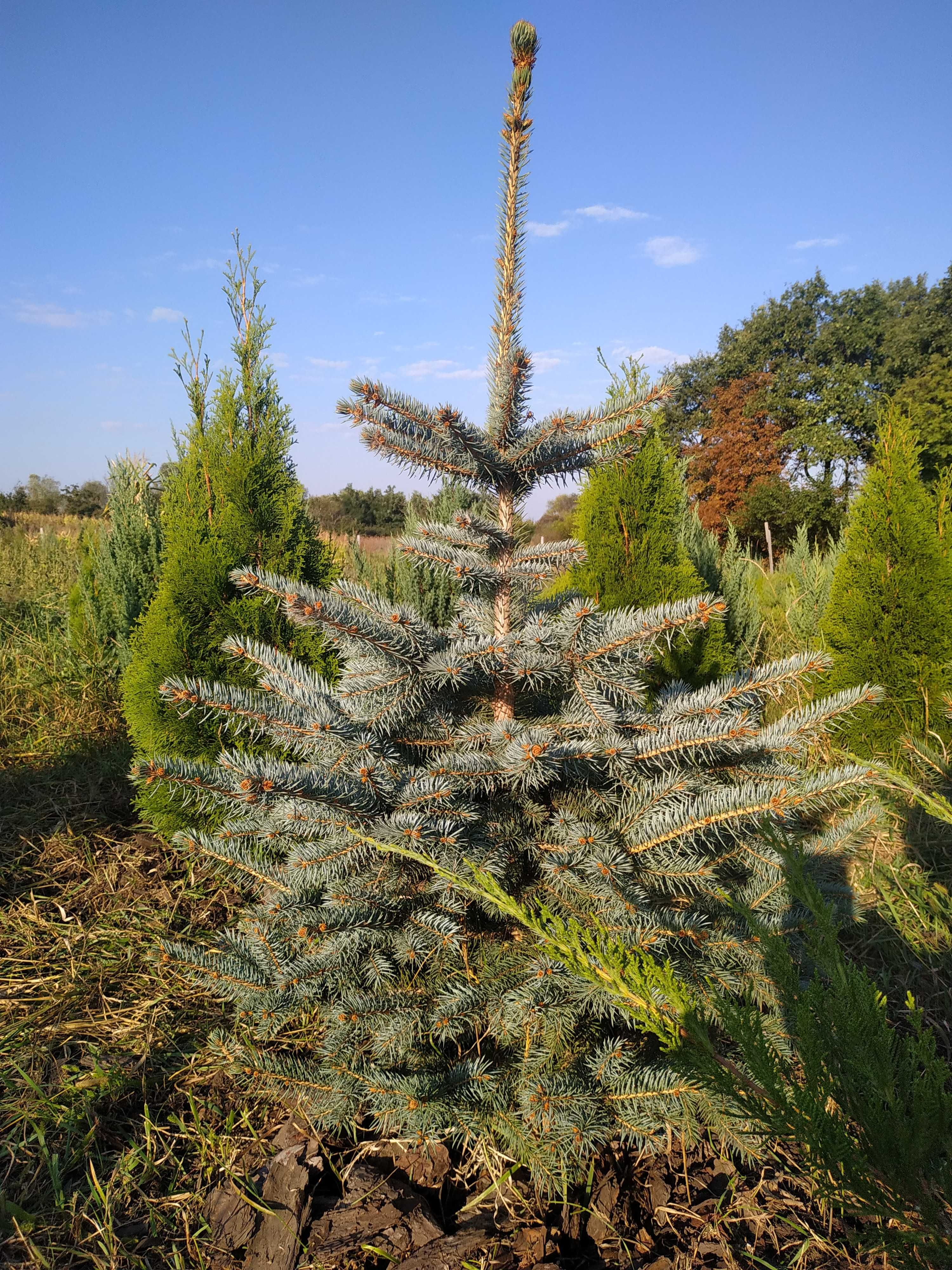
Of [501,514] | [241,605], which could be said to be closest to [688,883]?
[501,514]

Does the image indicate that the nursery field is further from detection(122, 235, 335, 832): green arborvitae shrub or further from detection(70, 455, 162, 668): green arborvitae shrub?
detection(70, 455, 162, 668): green arborvitae shrub

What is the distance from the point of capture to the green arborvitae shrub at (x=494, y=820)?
1.93 meters

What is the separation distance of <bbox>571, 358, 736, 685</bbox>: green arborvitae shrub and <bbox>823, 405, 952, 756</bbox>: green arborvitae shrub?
109 centimetres

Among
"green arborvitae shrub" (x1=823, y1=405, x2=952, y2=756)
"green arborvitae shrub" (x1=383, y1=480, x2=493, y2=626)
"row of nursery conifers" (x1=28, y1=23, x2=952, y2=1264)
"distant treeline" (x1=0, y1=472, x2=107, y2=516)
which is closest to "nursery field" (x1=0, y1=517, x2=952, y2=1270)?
"row of nursery conifers" (x1=28, y1=23, x2=952, y2=1264)

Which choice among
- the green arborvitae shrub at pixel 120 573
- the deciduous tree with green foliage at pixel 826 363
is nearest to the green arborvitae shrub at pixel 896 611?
the green arborvitae shrub at pixel 120 573

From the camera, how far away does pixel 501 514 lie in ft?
8.27

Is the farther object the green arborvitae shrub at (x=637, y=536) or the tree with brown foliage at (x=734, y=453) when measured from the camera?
the tree with brown foliage at (x=734, y=453)

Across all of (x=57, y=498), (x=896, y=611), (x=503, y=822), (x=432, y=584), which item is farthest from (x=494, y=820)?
(x=57, y=498)

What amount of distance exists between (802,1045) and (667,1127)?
4.60 ft

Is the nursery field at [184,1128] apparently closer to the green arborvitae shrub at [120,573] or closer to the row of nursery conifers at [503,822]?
the row of nursery conifers at [503,822]

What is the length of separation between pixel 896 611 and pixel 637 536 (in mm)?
1886

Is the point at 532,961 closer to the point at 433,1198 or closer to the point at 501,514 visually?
the point at 433,1198

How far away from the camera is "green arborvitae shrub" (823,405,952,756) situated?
4.47 m

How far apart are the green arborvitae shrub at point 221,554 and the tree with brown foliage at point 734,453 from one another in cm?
2648
